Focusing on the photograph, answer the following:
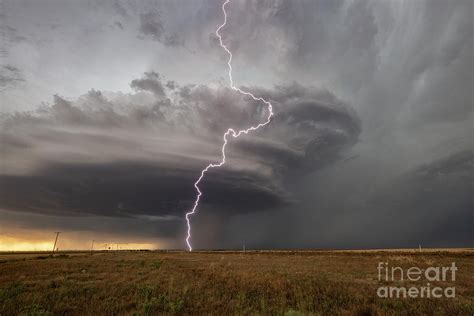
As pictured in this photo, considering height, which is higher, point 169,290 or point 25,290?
→ point 169,290

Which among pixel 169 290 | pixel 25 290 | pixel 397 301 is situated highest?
pixel 397 301

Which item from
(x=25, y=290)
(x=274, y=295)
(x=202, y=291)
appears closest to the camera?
(x=274, y=295)

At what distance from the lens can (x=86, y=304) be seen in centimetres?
1127

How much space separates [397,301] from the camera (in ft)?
37.9

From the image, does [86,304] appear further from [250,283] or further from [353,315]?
[353,315]

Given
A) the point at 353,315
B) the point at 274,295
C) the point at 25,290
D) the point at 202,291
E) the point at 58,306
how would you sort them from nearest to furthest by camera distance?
1. the point at 353,315
2. the point at 58,306
3. the point at 274,295
4. the point at 202,291
5. the point at 25,290

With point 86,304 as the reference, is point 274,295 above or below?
above

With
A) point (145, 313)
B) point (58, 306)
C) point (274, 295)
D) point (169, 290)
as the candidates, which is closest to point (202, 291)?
point (169, 290)

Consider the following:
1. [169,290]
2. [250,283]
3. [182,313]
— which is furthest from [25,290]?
[250,283]

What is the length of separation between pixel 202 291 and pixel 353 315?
6894 millimetres

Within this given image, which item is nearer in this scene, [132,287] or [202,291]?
[202,291]

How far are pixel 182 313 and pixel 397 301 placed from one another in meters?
8.12

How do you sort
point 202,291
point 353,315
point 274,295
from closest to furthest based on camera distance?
point 353,315 < point 274,295 < point 202,291

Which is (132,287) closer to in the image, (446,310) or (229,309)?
(229,309)
